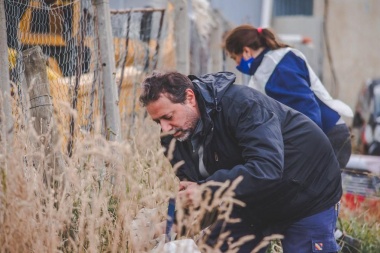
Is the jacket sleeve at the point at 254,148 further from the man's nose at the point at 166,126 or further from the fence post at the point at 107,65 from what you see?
the fence post at the point at 107,65

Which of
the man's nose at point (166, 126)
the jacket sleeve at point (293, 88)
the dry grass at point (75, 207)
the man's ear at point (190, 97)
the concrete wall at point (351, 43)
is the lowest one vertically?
the concrete wall at point (351, 43)

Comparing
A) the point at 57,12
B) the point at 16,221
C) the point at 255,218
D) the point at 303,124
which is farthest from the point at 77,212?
the point at 57,12

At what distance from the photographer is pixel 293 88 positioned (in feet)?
16.2

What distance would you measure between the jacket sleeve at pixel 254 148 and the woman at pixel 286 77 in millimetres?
1360

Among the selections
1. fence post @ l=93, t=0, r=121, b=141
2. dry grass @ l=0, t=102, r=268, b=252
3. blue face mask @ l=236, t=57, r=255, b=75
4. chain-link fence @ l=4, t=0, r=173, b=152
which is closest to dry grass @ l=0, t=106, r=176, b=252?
dry grass @ l=0, t=102, r=268, b=252

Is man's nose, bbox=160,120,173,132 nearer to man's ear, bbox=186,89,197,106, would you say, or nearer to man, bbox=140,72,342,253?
man, bbox=140,72,342,253

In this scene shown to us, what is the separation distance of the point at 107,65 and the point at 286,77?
116cm

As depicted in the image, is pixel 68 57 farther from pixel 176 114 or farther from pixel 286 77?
pixel 176 114

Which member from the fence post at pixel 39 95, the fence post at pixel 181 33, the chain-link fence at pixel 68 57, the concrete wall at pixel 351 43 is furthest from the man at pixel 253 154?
the concrete wall at pixel 351 43

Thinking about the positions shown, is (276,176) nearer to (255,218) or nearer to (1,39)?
(255,218)

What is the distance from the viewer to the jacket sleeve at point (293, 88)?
4.92 m

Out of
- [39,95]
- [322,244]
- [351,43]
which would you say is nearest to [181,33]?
[39,95]

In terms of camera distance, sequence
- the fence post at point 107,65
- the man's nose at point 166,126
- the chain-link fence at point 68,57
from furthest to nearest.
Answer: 1. the fence post at point 107,65
2. the chain-link fence at point 68,57
3. the man's nose at point 166,126

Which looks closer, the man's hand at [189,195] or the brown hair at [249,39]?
the man's hand at [189,195]
